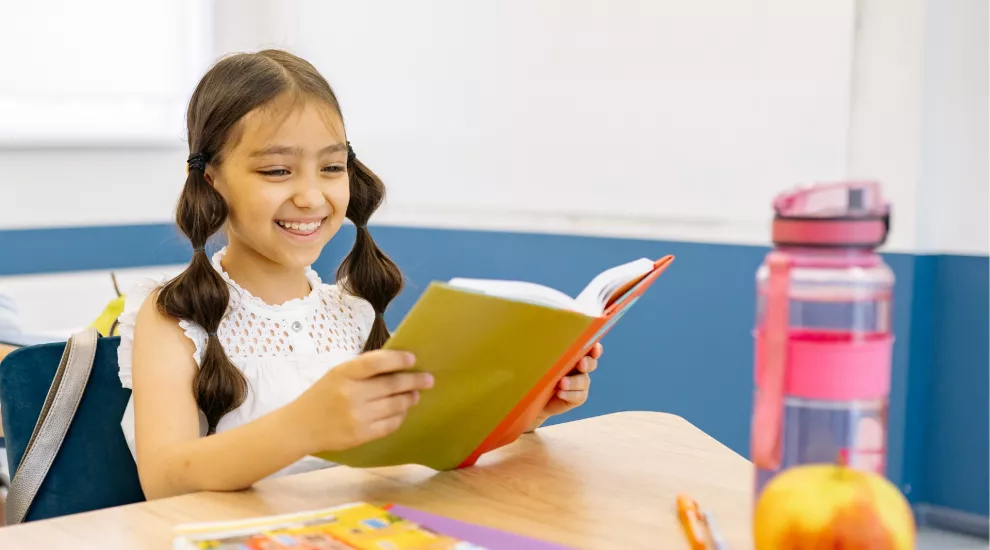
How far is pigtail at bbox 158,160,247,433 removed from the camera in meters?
1.27

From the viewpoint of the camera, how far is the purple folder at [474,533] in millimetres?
874

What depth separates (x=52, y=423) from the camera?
123 cm

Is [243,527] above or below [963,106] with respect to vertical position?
below

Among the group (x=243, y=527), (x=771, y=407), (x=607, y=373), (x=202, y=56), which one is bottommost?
(x=607, y=373)

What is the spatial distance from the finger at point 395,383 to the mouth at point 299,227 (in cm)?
46

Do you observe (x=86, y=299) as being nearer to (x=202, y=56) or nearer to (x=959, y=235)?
(x=202, y=56)

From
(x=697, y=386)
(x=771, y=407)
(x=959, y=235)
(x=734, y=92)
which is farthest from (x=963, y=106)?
(x=771, y=407)

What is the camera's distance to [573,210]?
3.13 meters

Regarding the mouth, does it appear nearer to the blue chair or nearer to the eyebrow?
the eyebrow

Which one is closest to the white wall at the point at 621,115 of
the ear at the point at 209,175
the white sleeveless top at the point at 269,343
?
the white sleeveless top at the point at 269,343

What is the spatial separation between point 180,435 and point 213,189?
14.0 inches

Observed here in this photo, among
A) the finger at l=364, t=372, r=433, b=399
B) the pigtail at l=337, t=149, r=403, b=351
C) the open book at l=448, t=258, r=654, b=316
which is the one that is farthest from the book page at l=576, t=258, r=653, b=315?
the pigtail at l=337, t=149, r=403, b=351

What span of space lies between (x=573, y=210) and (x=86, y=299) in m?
1.52

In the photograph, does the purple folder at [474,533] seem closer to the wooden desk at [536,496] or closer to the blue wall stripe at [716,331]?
the wooden desk at [536,496]
